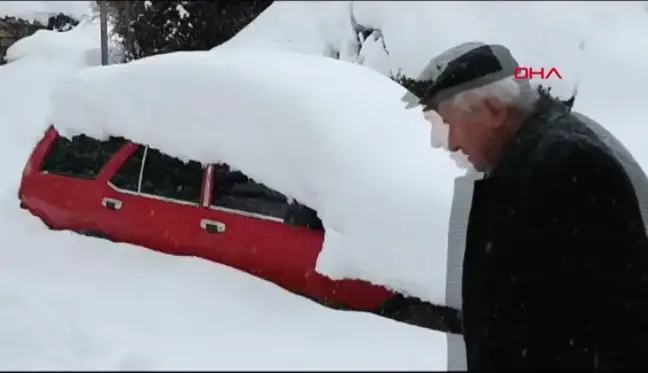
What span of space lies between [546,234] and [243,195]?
2086 millimetres

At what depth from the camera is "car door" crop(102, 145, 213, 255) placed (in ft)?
11.2

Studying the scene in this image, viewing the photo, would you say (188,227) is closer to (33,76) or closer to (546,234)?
(546,234)

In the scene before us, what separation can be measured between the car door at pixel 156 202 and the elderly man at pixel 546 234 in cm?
202

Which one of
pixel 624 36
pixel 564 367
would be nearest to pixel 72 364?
pixel 564 367

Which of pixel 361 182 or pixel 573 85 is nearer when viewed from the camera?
pixel 573 85

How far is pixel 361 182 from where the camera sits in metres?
3.04

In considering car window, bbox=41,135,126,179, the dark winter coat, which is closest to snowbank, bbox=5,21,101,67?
car window, bbox=41,135,126,179

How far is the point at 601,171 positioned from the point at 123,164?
2.73m

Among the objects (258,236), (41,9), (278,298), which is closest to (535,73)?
(278,298)

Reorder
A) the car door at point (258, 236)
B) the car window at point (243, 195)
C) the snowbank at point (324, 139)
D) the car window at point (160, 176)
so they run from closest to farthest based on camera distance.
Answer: the snowbank at point (324, 139)
the car door at point (258, 236)
the car window at point (243, 195)
the car window at point (160, 176)

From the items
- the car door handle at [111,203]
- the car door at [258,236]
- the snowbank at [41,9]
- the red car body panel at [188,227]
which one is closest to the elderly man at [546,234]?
the red car body panel at [188,227]

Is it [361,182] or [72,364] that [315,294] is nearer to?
[361,182]

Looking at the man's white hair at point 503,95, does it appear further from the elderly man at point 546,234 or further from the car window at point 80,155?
the car window at point 80,155

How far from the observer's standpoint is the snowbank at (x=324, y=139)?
9.59 feet
